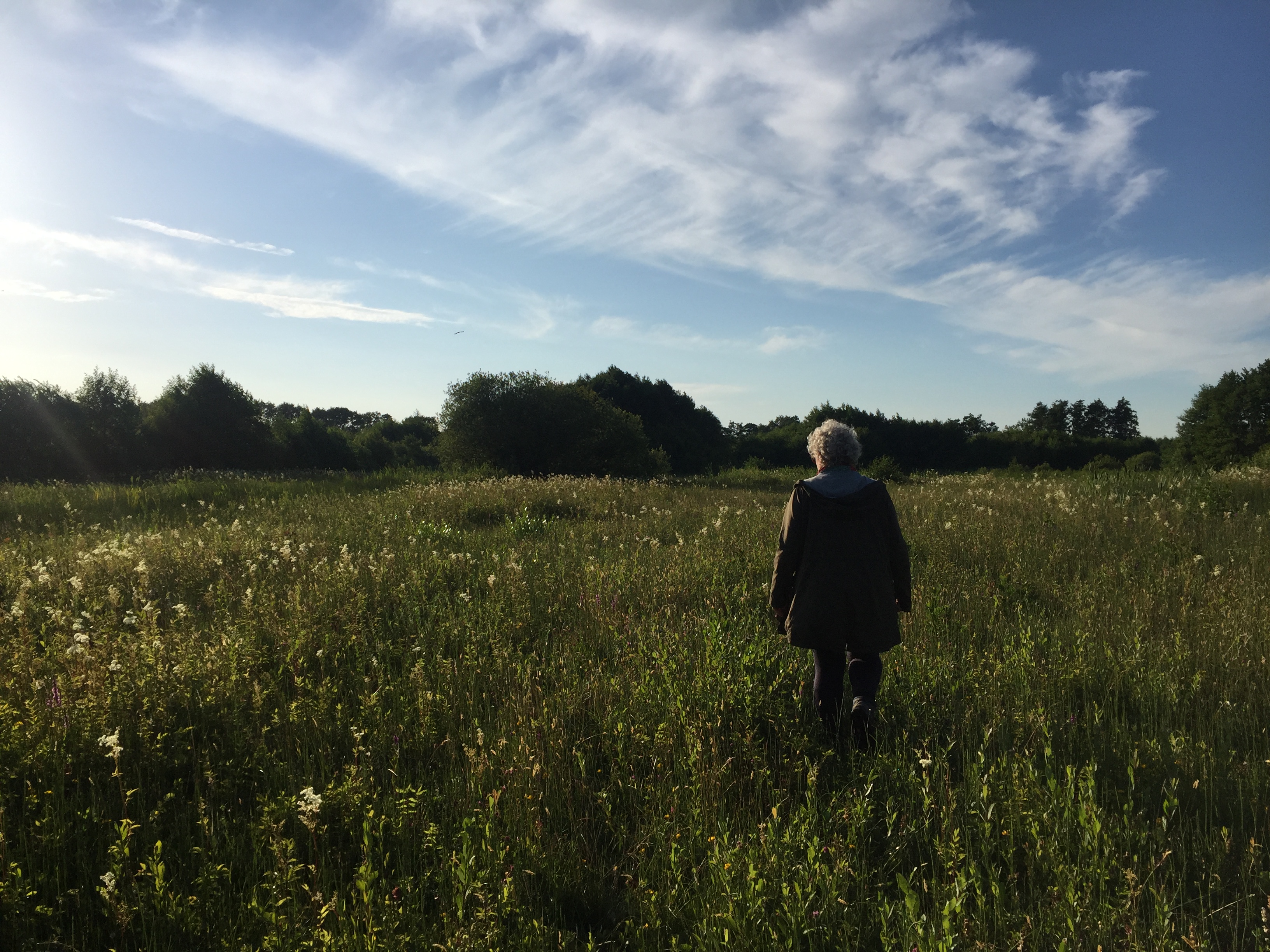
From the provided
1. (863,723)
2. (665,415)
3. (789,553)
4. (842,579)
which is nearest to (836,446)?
(789,553)

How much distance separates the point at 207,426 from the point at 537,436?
2457 centimetres

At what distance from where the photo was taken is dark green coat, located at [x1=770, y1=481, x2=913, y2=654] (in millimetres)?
3840

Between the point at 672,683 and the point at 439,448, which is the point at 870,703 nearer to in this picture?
the point at 672,683

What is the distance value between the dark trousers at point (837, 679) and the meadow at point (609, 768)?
0.15 metres

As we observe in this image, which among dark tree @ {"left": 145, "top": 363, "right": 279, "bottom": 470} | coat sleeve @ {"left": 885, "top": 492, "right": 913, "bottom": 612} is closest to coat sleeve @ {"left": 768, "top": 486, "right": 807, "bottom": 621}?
coat sleeve @ {"left": 885, "top": 492, "right": 913, "bottom": 612}

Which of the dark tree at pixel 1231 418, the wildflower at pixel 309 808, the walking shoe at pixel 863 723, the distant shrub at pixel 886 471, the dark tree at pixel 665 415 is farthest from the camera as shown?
the dark tree at pixel 665 415

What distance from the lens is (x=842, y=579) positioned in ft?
12.7

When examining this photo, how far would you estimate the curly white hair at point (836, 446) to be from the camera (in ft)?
13.5

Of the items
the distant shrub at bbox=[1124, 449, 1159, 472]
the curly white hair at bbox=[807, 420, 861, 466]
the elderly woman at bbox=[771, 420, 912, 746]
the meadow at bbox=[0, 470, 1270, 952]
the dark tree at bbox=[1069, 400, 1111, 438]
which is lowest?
the meadow at bbox=[0, 470, 1270, 952]

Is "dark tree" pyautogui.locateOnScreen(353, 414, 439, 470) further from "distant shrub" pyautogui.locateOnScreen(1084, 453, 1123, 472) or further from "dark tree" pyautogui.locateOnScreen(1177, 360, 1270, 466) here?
"dark tree" pyautogui.locateOnScreen(1177, 360, 1270, 466)

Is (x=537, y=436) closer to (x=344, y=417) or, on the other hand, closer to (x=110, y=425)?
(x=110, y=425)

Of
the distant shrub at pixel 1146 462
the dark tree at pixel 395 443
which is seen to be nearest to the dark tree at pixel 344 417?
Answer: the dark tree at pixel 395 443

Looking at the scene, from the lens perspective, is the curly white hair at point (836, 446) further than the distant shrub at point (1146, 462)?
No

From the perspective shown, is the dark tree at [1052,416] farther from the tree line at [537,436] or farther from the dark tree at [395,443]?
the dark tree at [395,443]
